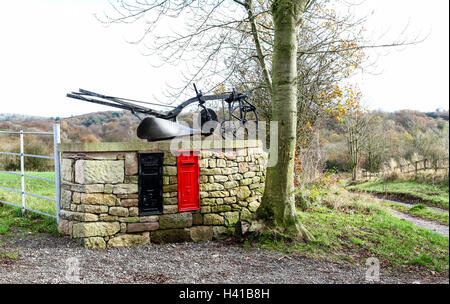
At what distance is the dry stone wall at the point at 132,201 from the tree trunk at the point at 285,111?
832 millimetres

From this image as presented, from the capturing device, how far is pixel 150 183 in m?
5.59

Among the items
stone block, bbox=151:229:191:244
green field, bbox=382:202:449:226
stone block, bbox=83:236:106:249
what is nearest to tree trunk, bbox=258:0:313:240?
stone block, bbox=151:229:191:244

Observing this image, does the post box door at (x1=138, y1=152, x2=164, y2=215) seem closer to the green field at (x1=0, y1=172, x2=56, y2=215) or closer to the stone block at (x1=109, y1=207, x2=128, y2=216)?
the stone block at (x1=109, y1=207, x2=128, y2=216)

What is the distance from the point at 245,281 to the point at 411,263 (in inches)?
108

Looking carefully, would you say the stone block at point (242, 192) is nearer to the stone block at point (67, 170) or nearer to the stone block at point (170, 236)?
the stone block at point (170, 236)

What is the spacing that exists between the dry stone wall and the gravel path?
273 millimetres

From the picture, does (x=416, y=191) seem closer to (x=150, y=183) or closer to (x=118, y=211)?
(x=150, y=183)

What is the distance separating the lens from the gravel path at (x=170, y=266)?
4.20 meters

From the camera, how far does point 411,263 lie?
4.97 m

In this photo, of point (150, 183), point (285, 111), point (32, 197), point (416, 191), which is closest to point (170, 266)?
point (150, 183)

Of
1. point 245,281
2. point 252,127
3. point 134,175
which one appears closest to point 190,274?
point 245,281

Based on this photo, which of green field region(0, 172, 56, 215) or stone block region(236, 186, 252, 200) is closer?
stone block region(236, 186, 252, 200)

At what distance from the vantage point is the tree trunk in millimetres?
5680
